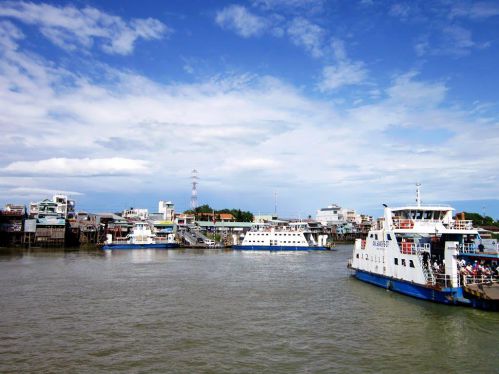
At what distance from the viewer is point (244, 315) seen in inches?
965

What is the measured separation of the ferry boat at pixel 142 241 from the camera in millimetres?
87812

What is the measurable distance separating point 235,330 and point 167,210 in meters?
106

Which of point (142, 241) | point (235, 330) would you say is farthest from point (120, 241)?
point (235, 330)

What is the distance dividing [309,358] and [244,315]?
770cm

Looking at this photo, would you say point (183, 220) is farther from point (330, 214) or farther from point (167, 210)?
point (330, 214)

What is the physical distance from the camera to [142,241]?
298 feet

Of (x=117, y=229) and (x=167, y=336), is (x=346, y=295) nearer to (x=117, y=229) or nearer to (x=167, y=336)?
(x=167, y=336)

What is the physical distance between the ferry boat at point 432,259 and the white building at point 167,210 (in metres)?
90.8

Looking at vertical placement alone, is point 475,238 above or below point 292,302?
above

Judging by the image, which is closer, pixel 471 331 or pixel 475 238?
pixel 471 331

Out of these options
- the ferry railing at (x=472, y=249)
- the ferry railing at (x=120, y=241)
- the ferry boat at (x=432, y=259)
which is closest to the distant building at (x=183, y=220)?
the ferry railing at (x=120, y=241)

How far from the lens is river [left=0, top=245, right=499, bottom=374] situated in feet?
54.8

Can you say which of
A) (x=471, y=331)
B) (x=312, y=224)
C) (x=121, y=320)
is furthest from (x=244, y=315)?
(x=312, y=224)

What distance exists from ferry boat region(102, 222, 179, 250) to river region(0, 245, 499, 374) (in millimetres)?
52653
